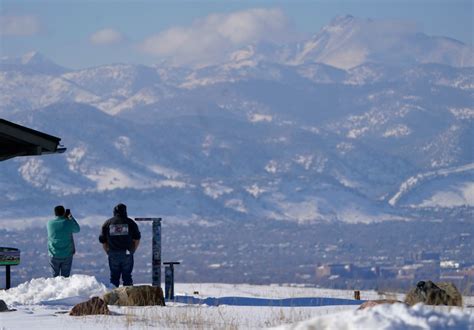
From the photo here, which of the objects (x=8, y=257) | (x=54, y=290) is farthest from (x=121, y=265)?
(x=8, y=257)

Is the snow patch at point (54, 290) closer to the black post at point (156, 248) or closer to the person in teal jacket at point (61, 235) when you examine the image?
the person in teal jacket at point (61, 235)

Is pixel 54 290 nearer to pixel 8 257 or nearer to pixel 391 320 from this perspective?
pixel 8 257

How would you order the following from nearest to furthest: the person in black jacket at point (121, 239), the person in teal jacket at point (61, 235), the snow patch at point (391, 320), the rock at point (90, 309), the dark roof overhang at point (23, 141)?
1. the snow patch at point (391, 320)
2. the rock at point (90, 309)
3. the dark roof overhang at point (23, 141)
4. the person in black jacket at point (121, 239)
5. the person in teal jacket at point (61, 235)

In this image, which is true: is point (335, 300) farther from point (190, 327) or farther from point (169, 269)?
point (190, 327)

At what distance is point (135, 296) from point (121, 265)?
3.17m

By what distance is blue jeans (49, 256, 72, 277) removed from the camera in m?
25.3

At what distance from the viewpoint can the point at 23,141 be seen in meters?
22.6

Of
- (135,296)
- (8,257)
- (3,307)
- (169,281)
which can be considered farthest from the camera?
(169,281)

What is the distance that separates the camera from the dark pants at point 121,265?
2458cm

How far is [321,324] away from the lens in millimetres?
13367

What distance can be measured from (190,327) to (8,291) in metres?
6.93

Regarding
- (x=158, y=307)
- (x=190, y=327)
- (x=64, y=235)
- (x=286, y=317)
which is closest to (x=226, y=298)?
(x=64, y=235)

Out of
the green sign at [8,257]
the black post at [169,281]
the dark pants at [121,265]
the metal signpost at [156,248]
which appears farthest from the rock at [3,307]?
the black post at [169,281]

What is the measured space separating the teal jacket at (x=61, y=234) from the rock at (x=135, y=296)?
11.0ft
